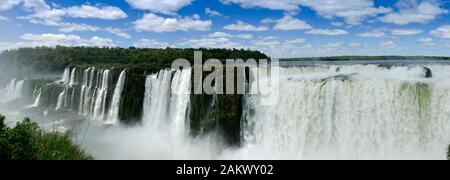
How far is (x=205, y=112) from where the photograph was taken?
2131 centimetres

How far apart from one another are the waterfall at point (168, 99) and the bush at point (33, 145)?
14.5 m

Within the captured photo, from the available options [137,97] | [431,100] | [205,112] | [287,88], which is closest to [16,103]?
[137,97]

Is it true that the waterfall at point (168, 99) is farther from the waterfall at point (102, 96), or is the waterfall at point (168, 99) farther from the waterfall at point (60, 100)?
the waterfall at point (60, 100)

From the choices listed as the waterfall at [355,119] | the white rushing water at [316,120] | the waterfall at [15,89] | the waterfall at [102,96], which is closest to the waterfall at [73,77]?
the waterfall at [102,96]

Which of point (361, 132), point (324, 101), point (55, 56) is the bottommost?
point (361, 132)

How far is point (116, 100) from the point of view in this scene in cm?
2834

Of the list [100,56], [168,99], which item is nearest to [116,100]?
[168,99]

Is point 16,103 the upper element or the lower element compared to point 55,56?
lower

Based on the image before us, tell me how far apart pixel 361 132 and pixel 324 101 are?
1.95 meters

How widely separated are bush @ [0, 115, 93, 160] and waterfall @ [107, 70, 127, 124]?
2045 centimetres
